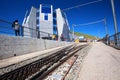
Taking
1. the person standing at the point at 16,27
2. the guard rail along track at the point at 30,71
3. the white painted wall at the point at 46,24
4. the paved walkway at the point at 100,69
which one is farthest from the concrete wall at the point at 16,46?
the white painted wall at the point at 46,24

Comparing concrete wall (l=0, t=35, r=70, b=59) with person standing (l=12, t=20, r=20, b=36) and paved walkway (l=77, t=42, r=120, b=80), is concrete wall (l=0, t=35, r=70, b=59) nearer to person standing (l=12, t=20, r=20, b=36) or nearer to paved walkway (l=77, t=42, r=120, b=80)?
person standing (l=12, t=20, r=20, b=36)

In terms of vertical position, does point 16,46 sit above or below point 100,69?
above

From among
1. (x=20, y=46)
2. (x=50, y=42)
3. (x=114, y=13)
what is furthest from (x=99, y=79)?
(x=50, y=42)

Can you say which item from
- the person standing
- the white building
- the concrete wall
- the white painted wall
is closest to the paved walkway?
the concrete wall

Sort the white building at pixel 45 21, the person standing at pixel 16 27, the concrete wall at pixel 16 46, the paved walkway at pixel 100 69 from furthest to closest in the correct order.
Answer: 1. the white building at pixel 45 21
2. the person standing at pixel 16 27
3. the concrete wall at pixel 16 46
4. the paved walkway at pixel 100 69

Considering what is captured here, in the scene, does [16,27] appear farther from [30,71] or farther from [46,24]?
[46,24]

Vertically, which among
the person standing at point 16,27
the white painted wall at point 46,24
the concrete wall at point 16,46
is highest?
the white painted wall at point 46,24

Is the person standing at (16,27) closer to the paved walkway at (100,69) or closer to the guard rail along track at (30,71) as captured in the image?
the guard rail along track at (30,71)

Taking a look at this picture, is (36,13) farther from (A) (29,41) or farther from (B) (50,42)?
(A) (29,41)

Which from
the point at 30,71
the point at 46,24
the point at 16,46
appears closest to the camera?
the point at 30,71

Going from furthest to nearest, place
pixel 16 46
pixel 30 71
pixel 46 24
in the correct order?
pixel 46 24 < pixel 16 46 < pixel 30 71

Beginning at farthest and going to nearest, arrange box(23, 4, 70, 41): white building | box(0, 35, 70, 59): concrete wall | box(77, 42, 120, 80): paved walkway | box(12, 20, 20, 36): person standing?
box(23, 4, 70, 41): white building → box(12, 20, 20, 36): person standing → box(0, 35, 70, 59): concrete wall → box(77, 42, 120, 80): paved walkway

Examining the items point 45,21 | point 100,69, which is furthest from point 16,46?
point 45,21

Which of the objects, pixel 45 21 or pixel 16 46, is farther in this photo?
pixel 45 21
